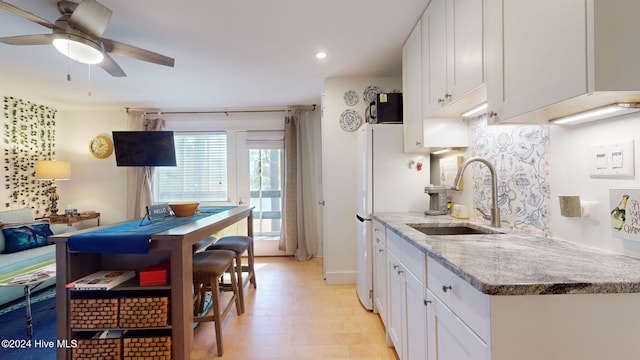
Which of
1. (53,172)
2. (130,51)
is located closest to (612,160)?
(130,51)

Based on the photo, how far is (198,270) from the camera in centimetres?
Answer: 181

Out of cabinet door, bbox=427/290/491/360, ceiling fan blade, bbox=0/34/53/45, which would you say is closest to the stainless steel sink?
cabinet door, bbox=427/290/491/360

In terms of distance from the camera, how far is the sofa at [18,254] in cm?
239

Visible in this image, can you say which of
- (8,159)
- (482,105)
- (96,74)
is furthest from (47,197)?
(482,105)

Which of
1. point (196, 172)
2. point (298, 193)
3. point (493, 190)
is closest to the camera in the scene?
point (493, 190)

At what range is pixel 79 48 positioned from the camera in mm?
1671

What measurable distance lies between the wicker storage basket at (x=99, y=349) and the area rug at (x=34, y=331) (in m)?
0.52

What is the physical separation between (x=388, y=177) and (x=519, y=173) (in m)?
1.00

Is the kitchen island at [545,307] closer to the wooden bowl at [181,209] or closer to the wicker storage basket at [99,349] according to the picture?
the wicker storage basket at [99,349]

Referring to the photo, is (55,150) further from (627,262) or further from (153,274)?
(627,262)

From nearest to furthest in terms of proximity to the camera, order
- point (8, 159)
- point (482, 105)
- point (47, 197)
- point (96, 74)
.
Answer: point (482, 105)
point (96, 74)
point (8, 159)
point (47, 197)

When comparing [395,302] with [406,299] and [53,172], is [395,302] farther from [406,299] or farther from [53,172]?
[53,172]

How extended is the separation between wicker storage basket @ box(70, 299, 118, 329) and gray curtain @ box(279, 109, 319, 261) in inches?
99.5

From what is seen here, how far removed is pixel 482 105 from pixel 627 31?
80 cm
